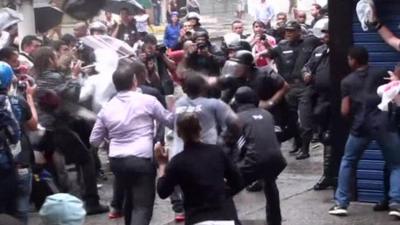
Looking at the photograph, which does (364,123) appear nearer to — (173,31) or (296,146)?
(296,146)

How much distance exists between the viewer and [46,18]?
13789 millimetres

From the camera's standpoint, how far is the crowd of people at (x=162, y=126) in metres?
6.94

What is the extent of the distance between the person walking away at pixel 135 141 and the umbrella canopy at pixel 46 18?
15.3ft

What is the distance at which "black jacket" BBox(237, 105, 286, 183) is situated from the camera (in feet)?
28.1

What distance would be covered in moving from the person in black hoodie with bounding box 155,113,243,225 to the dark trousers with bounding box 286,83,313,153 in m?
5.65

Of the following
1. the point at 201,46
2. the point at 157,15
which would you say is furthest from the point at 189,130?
the point at 157,15

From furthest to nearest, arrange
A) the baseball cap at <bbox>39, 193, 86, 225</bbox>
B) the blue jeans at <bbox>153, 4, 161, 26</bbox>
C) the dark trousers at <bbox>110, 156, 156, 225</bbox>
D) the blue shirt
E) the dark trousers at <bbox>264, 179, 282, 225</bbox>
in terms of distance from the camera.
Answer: the blue jeans at <bbox>153, 4, 161, 26</bbox> → the blue shirt → the dark trousers at <bbox>264, 179, 282, 225</bbox> → the dark trousers at <bbox>110, 156, 156, 225</bbox> → the baseball cap at <bbox>39, 193, 86, 225</bbox>

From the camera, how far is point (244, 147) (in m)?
8.62

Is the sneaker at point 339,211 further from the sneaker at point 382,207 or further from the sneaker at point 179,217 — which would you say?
the sneaker at point 179,217

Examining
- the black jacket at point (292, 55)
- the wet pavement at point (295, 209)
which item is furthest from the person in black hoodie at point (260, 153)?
the black jacket at point (292, 55)

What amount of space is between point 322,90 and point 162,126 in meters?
3.71

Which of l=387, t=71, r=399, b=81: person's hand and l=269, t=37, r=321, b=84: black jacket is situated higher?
l=387, t=71, r=399, b=81: person's hand

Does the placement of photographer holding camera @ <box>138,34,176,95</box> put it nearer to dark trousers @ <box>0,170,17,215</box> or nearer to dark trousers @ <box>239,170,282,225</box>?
dark trousers @ <box>239,170,282,225</box>

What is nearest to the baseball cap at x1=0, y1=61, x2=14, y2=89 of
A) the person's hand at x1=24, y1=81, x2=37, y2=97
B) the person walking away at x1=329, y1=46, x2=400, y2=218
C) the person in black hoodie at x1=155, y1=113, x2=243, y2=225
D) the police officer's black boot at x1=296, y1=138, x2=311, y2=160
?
the person's hand at x1=24, y1=81, x2=37, y2=97
